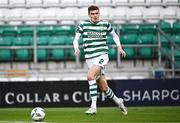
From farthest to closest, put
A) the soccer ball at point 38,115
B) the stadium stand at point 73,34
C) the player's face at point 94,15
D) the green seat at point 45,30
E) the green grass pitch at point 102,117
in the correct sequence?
the green seat at point 45,30 < the stadium stand at point 73,34 < the player's face at point 94,15 < the green grass pitch at point 102,117 < the soccer ball at point 38,115

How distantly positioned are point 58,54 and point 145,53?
2545 millimetres

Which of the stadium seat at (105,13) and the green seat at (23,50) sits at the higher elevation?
the stadium seat at (105,13)

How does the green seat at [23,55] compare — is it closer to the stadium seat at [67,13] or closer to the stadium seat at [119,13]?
the stadium seat at [67,13]

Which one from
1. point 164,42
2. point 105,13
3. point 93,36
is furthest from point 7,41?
point 93,36

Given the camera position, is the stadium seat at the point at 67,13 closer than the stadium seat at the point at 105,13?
No

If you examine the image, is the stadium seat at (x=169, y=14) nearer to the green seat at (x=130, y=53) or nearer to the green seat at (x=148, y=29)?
the green seat at (x=148, y=29)

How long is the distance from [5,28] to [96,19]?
7277mm

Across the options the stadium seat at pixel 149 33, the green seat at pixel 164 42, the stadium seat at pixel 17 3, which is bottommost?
the green seat at pixel 164 42

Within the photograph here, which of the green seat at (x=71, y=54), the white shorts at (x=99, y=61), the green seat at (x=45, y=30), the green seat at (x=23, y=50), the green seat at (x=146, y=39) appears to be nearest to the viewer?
the white shorts at (x=99, y=61)

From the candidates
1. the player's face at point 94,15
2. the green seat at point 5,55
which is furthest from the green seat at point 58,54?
the player's face at point 94,15

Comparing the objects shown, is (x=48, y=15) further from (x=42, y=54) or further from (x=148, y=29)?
(x=148, y=29)

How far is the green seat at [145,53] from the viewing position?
14.9m

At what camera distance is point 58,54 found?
14969mm

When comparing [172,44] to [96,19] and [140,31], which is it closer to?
[140,31]
